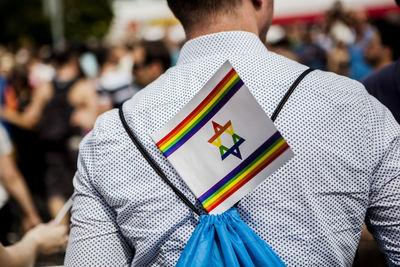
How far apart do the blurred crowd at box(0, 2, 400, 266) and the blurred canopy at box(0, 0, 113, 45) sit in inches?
1230

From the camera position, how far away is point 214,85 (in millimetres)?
1268

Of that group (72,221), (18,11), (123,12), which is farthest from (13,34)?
(72,221)

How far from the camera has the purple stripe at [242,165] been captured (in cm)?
121

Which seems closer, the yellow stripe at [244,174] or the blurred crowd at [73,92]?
the yellow stripe at [244,174]

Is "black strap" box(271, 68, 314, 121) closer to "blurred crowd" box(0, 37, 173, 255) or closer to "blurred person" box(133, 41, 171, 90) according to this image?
"blurred crowd" box(0, 37, 173, 255)

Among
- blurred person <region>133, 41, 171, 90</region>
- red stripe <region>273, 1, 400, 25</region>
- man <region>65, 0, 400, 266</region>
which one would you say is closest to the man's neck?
man <region>65, 0, 400, 266</region>

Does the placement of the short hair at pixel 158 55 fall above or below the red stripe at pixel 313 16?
above

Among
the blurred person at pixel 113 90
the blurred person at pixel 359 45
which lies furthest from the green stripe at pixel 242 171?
the blurred person at pixel 359 45

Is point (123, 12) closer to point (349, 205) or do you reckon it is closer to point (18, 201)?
point (18, 201)

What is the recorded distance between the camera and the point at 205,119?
1.29 meters

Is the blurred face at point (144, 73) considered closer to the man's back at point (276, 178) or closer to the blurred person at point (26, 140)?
the blurred person at point (26, 140)

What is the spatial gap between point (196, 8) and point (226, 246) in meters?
0.62

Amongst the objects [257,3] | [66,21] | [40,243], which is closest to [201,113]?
[257,3]

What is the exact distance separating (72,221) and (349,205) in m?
0.71
